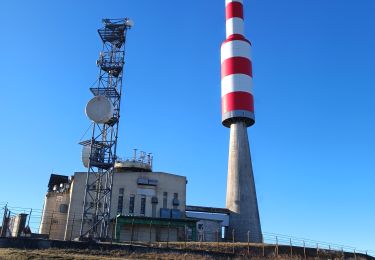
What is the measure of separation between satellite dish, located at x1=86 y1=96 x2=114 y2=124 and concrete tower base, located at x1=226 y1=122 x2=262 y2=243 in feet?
51.6

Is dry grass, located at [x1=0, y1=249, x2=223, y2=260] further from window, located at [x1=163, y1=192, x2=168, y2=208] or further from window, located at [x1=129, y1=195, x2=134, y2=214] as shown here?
window, located at [x1=163, y1=192, x2=168, y2=208]

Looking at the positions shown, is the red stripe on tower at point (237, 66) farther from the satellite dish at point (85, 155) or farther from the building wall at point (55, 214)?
the building wall at point (55, 214)

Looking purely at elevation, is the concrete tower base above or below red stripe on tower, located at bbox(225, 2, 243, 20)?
below

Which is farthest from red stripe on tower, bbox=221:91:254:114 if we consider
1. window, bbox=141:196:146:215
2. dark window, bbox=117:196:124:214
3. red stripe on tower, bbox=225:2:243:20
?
dark window, bbox=117:196:124:214

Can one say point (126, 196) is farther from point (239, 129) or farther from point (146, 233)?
point (239, 129)

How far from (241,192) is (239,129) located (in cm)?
692

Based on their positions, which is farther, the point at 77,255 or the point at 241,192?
the point at 241,192

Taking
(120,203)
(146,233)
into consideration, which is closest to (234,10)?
(120,203)

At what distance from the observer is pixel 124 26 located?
151 ft

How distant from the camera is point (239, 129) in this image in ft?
166

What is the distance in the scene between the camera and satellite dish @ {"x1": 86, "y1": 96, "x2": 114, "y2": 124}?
40719 millimetres

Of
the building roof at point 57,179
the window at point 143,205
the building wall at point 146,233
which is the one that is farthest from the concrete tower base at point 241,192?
the building roof at point 57,179

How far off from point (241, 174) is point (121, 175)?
12.8 metres

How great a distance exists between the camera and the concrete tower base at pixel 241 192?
1902 inches
